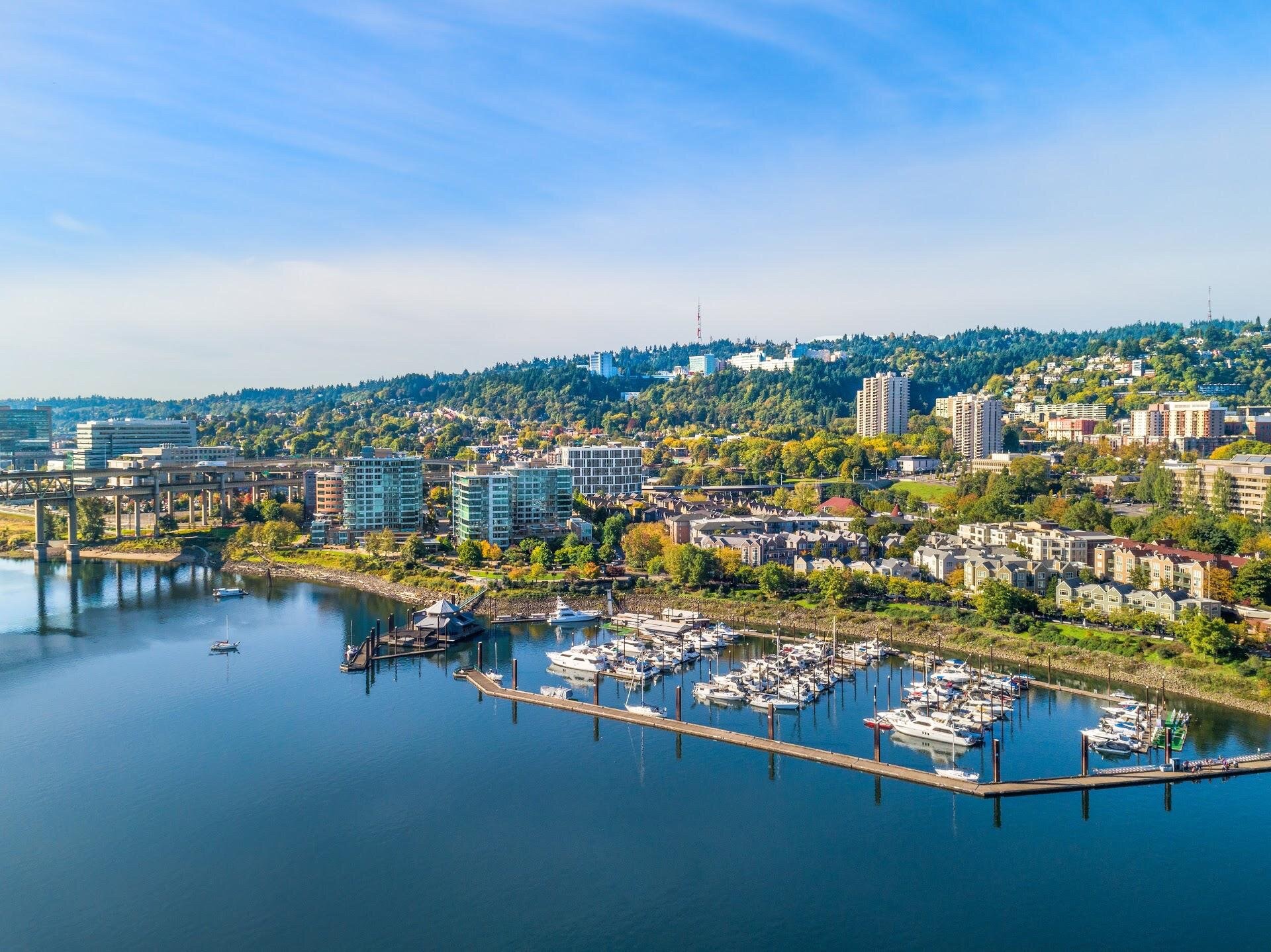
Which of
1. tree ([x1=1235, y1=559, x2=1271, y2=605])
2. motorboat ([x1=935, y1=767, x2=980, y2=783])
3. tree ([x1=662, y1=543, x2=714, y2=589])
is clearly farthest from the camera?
tree ([x1=662, y1=543, x2=714, y2=589])

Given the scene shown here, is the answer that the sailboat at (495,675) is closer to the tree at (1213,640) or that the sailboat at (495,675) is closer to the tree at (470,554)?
the tree at (470,554)

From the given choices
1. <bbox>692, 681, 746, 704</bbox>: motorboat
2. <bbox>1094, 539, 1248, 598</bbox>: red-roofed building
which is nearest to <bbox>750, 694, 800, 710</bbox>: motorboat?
<bbox>692, 681, 746, 704</bbox>: motorboat

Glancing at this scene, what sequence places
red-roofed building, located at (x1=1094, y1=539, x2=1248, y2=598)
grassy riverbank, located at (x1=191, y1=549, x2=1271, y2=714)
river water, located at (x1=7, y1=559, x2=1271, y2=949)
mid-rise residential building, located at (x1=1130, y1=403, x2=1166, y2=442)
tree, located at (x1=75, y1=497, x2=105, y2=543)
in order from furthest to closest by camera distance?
1. mid-rise residential building, located at (x1=1130, y1=403, x2=1166, y2=442)
2. tree, located at (x1=75, y1=497, x2=105, y2=543)
3. red-roofed building, located at (x1=1094, y1=539, x2=1248, y2=598)
4. grassy riverbank, located at (x1=191, y1=549, x2=1271, y2=714)
5. river water, located at (x1=7, y1=559, x2=1271, y2=949)

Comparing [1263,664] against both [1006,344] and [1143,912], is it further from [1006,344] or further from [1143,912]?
[1006,344]

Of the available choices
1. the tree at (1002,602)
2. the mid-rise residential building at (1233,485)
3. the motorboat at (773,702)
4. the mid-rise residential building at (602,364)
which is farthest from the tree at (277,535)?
the mid-rise residential building at (602,364)

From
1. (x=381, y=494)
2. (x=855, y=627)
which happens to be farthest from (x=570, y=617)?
(x=381, y=494)

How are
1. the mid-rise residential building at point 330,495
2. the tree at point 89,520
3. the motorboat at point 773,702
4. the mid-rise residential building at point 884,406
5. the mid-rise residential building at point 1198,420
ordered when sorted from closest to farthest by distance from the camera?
1. the motorboat at point 773,702
2. the tree at point 89,520
3. the mid-rise residential building at point 330,495
4. the mid-rise residential building at point 1198,420
5. the mid-rise residential building at point 884,406

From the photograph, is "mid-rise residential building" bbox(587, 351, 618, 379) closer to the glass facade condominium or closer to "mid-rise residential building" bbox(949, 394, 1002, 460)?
"mid-rise residential building" bbox(949, 394, 1002, 460)
